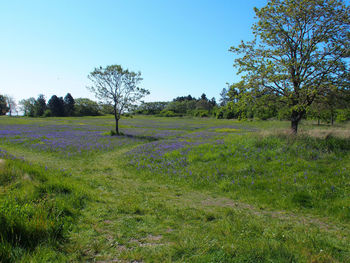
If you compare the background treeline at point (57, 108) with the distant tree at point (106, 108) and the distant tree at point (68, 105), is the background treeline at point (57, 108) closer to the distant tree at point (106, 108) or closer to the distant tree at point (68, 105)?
the distant tree at point (68, 105)

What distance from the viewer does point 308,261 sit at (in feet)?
11.2

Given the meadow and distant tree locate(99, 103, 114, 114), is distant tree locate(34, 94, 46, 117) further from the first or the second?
the meadow

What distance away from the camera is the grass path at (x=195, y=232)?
12.0ft

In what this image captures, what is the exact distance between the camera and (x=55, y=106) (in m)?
112

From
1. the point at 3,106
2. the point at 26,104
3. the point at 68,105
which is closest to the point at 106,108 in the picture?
the point at 68,105

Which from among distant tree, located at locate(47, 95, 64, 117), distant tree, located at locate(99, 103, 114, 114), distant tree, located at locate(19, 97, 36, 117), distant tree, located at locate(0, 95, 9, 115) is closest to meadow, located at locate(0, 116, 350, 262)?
distant tree, located at locate(99, 103, 114, 114)

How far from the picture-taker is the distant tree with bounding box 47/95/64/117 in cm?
11169

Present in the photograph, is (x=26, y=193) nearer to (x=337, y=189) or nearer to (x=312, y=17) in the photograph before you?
(x=337, y=189)

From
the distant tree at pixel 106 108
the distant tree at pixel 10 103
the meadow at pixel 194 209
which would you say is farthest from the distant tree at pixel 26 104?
the meadow at pixel 194 209

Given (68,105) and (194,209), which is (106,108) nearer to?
(194,209)

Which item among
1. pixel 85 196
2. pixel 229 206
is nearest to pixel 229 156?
pixel 229 206

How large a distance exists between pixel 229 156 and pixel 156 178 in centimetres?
474

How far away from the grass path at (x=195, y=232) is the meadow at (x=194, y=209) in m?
0.02

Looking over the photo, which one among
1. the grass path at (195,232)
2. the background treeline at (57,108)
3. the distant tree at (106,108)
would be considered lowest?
the grass path at (195,232)
